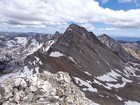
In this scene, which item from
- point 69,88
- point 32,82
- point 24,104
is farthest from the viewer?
point 69,88

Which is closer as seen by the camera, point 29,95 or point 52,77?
point 29,95

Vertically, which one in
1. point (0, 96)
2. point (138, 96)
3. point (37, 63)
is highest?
point (0, 96)

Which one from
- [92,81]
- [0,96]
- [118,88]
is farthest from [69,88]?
[118,88]

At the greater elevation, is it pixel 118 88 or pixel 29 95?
pixel 29 95

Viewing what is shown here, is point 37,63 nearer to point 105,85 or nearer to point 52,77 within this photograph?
point 105,85

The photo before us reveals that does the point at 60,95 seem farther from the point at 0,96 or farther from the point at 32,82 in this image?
the point at 0,96

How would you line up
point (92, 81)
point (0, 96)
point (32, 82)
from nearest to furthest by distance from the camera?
point (0, 96) < point (32, 82) < point (92, 81)
